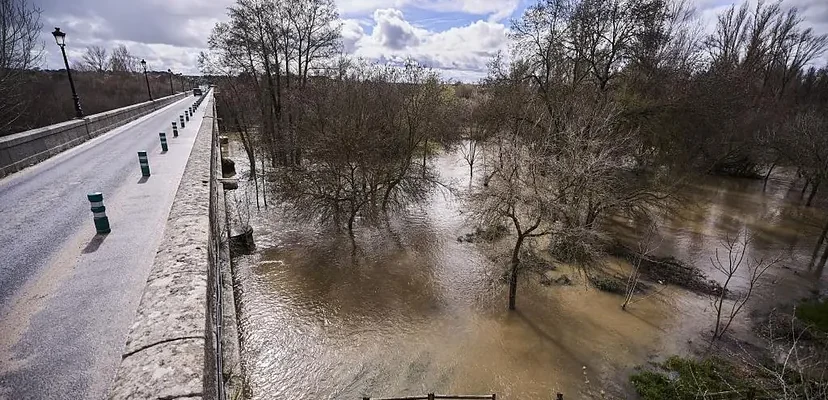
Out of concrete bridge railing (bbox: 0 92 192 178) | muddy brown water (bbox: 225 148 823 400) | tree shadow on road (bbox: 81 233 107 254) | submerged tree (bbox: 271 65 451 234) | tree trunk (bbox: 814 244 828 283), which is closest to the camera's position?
tree shadow on road (bbox: 81 233 107 254)

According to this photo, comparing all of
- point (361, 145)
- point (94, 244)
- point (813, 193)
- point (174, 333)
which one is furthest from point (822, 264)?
point (94, 244)

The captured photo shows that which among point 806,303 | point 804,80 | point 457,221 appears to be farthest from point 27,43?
point 804,80

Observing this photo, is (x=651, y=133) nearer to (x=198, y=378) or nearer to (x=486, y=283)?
(x=486, y=283)

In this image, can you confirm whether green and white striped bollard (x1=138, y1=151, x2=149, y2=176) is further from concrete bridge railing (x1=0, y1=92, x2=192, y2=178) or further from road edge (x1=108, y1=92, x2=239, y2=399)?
road edge (x1=108, y1=92, x2=239, y2=399)

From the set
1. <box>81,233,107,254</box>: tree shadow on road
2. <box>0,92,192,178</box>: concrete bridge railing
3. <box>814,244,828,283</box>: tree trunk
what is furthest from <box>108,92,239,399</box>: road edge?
<box>814,244,828,283</box>: tree trunk

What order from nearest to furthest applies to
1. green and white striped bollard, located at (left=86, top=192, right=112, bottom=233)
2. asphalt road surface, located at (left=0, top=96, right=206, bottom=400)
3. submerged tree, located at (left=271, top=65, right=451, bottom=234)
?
asphalt road surface, located at (left=0, top=96, right=206, bottom=400) < green and white striped bollard, located at (left=86, top=192, right=112, bottom=233) < submerged tree, located at (left=271, top=65, right=451, bottom=234)

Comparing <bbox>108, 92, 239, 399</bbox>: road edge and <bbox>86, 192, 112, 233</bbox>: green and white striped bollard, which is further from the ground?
<bbox>108, 92, 239, 399</bbox>: road edge
